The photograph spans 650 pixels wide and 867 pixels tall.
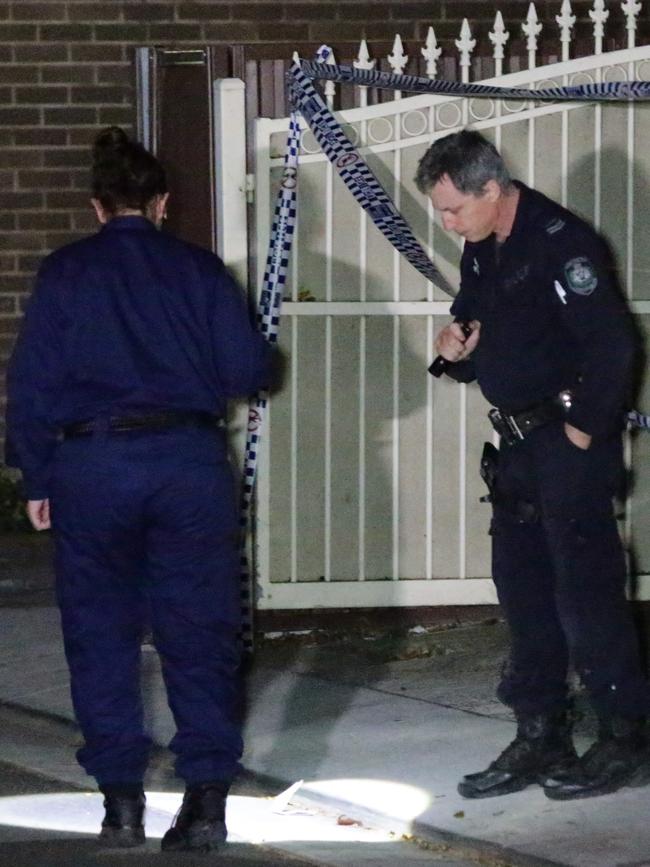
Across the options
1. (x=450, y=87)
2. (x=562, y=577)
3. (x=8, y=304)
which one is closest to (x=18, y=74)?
(x=8, y=304)

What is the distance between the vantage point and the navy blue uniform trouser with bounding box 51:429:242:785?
14.8 feet

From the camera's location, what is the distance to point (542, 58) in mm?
6641

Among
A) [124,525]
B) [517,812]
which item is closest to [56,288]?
[124,525]

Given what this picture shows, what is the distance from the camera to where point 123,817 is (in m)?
4.67

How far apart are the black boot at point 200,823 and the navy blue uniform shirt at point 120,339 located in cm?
88

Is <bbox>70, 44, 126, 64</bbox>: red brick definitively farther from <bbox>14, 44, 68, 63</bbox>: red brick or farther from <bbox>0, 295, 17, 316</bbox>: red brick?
<bbox>0, 295, 17, 316</bbox>: red brick

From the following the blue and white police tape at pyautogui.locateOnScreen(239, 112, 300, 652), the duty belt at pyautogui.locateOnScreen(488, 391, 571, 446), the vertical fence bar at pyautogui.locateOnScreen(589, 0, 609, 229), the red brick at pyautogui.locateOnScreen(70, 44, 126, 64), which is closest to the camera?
the duty belt at pyautogui.locateOnScreen(488, 391, 571, 446)

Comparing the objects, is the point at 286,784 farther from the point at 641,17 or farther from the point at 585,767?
the point at 641,17

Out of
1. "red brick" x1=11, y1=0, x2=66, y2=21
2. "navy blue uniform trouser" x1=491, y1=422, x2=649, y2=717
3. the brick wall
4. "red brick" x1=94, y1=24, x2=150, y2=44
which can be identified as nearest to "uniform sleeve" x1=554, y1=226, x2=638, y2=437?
"navy blue uniform trouser" x1=491, y1=422, x2=649, y2=717

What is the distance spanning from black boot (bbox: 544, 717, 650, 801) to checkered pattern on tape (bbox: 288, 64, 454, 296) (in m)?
1.77

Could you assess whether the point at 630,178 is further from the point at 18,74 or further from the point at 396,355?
the point at 18,74

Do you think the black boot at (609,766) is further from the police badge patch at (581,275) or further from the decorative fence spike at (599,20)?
the decorative fence spike at (599,20)

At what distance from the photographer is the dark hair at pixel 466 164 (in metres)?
4.71

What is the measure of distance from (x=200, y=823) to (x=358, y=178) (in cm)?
240
